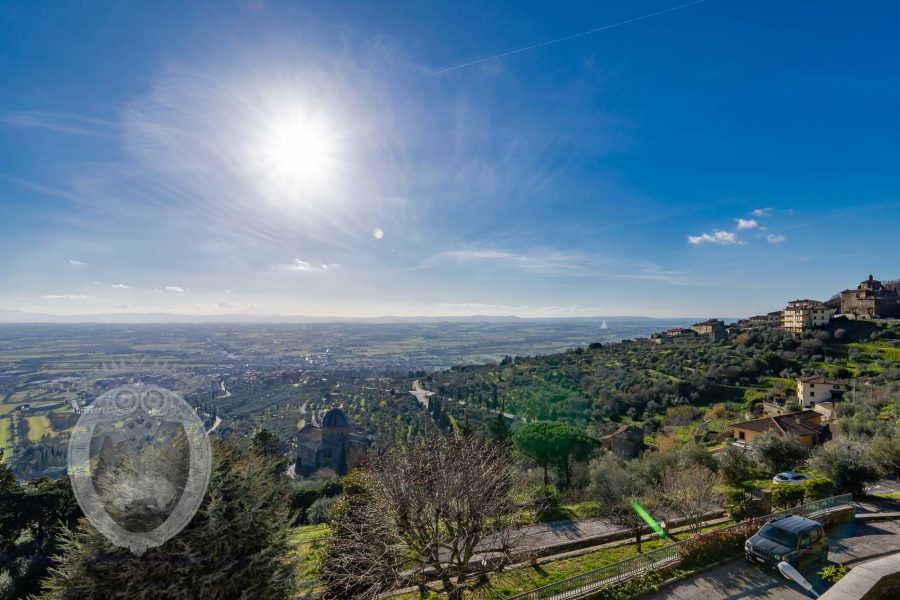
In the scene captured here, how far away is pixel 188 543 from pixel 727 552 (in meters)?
12.7

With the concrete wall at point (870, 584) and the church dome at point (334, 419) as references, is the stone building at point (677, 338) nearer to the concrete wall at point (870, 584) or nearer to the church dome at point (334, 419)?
the church dome at point (334, 419)

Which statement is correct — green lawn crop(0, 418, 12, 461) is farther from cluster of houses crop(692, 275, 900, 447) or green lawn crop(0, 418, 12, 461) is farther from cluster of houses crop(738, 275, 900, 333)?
cluster of houses crop(738, 275, 900, 333)

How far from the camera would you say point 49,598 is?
547cm

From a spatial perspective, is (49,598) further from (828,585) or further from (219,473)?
(828,585)

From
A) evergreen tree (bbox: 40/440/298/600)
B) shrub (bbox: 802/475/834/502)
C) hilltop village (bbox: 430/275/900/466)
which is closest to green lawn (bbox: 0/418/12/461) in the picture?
A: hilltop village (bbox: 430/275/900/466)

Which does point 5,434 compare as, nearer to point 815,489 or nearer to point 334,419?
point 334,419

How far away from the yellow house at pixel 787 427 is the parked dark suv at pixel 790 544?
20628mm

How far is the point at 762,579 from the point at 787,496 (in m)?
5.18

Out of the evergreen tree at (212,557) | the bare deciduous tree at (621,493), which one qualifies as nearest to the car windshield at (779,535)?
the bare deciduous tree at (621,493)

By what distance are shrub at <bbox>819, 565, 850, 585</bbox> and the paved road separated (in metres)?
0.17

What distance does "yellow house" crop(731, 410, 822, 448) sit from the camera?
27.4 meters

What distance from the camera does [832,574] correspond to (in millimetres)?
9078

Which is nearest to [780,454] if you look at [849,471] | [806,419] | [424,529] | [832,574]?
[849,471]

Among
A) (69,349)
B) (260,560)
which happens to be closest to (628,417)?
(260,560)
